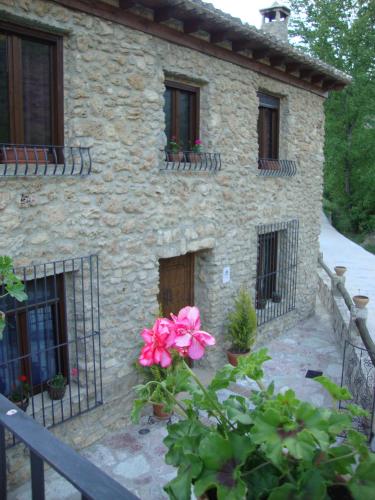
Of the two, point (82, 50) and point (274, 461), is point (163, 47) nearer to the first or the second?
point (82, 50)

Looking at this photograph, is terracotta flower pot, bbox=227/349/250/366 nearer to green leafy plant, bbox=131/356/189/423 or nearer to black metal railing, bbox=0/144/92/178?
black metal railing, bbox=0/144/92/178

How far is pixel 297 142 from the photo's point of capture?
8.48 m

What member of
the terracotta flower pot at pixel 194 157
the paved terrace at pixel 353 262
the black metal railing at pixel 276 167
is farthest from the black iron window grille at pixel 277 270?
the terracotta flower pot at pixel 194 157

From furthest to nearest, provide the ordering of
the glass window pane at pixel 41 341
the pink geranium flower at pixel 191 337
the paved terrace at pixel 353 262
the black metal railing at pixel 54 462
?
the paved terrace at pixel 353 262, the glass window pane at pixel 41 341, the pink geranium flower at pixel 191 337, the black metal railing at pixel 54 462

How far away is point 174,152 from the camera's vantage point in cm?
580

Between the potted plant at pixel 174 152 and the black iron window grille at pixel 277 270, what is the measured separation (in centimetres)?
281

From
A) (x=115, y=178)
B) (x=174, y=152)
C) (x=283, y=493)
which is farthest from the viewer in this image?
(x=174, y=152)

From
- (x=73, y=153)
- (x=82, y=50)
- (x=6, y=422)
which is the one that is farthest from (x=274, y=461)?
(x=82, y=50)

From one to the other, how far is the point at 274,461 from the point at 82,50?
4.30 metres

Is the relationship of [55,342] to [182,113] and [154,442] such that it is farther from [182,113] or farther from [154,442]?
[182,113]

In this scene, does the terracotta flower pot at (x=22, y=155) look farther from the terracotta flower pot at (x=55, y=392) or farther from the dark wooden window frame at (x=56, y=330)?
the terracotta flower pot at (x=55, y=392)

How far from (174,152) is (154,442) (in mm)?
3480

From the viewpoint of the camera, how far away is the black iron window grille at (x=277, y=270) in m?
8.17

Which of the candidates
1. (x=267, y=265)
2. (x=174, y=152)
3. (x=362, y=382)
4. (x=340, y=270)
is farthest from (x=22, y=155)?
(x=340, y=270)
